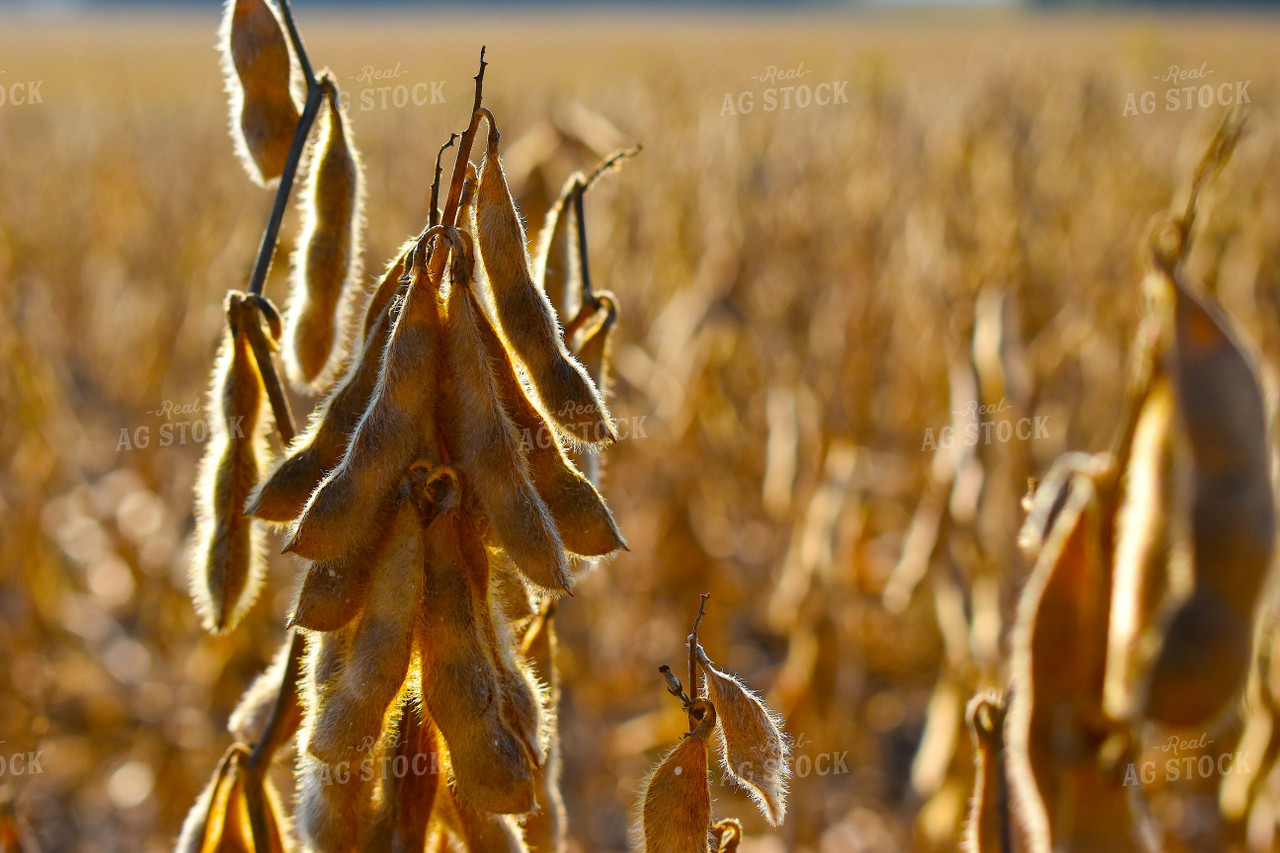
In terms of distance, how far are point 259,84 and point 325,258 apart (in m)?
0.18

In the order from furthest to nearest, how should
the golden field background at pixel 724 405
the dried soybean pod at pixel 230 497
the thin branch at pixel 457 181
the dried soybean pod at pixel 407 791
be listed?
the golden field background at pixel 724 405 → the dried soybean pod at pixel 230 497 → the dried soybean pod at pixel 407 791 → the thin branch at pixel 457 181

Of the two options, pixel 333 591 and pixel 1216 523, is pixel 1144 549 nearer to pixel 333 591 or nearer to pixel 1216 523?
pixel 1216 523

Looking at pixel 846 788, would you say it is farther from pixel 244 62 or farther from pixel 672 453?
pixel 244 62

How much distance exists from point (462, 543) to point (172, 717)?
2534 millimetres

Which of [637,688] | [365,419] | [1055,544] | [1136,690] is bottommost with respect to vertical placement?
[637,688]

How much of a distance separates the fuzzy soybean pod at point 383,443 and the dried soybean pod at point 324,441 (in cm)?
4

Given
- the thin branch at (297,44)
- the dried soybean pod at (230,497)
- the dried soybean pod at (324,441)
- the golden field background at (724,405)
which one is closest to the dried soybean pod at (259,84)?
the thin branch at (297,44)

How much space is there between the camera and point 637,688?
11.8ft

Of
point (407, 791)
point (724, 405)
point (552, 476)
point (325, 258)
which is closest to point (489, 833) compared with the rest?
point (407, 791)

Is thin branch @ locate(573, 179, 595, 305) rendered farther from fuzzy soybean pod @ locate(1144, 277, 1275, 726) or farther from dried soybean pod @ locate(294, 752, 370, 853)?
fuzzy soybean pod @ locate(1144, 277, 1275, 726)

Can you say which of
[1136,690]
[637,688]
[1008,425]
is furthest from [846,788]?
[1136,690]

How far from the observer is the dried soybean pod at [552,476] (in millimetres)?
750

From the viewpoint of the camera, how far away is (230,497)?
95 centimetres

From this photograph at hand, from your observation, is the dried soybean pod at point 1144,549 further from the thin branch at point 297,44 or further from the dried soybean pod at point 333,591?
the thin branch at point 297,44
